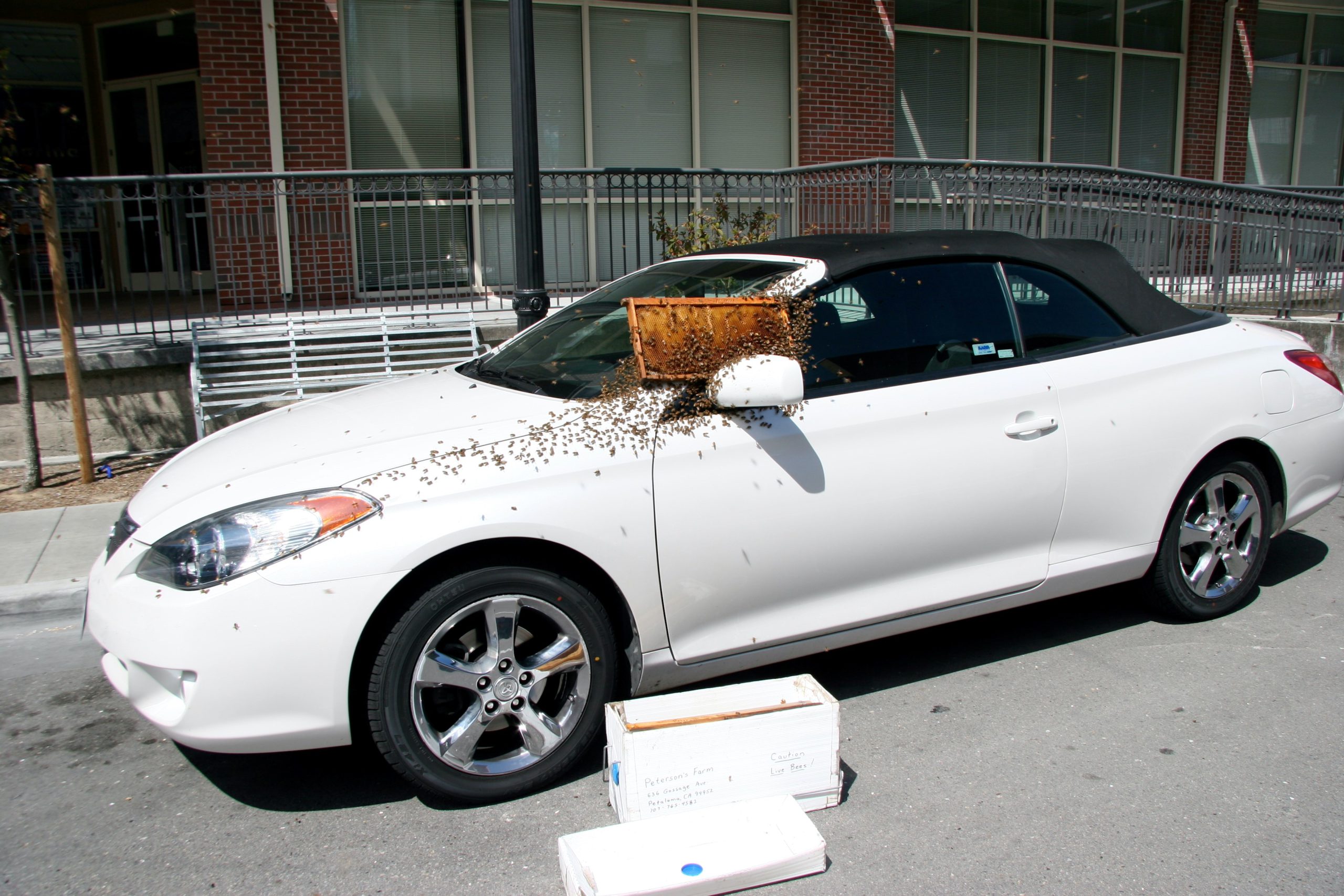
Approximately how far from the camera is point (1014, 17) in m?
14.0

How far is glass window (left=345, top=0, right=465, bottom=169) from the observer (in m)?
10.6

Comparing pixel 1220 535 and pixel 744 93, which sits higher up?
pixel 744 93

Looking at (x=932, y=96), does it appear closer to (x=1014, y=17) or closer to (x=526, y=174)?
(x=1014, y=17)

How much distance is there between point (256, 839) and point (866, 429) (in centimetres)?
229

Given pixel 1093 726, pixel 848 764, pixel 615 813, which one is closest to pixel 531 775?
pixel 615 813

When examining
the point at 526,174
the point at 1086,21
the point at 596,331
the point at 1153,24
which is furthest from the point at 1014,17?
the point at 596,331

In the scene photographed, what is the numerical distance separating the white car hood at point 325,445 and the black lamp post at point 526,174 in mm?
2271

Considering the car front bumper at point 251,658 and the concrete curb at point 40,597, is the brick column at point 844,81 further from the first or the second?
the car front bumper at point 251,658

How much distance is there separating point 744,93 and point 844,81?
1254 mm

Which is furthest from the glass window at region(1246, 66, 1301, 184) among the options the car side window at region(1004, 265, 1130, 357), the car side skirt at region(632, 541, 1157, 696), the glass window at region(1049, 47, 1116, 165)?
the car side skirt at region(632, 541, 1157, 696)

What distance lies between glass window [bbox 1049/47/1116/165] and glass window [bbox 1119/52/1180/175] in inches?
8.7

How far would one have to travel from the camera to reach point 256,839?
3059 mm

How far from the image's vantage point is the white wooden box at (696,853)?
2623 mm

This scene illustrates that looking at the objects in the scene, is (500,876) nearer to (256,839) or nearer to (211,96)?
(256,839)
